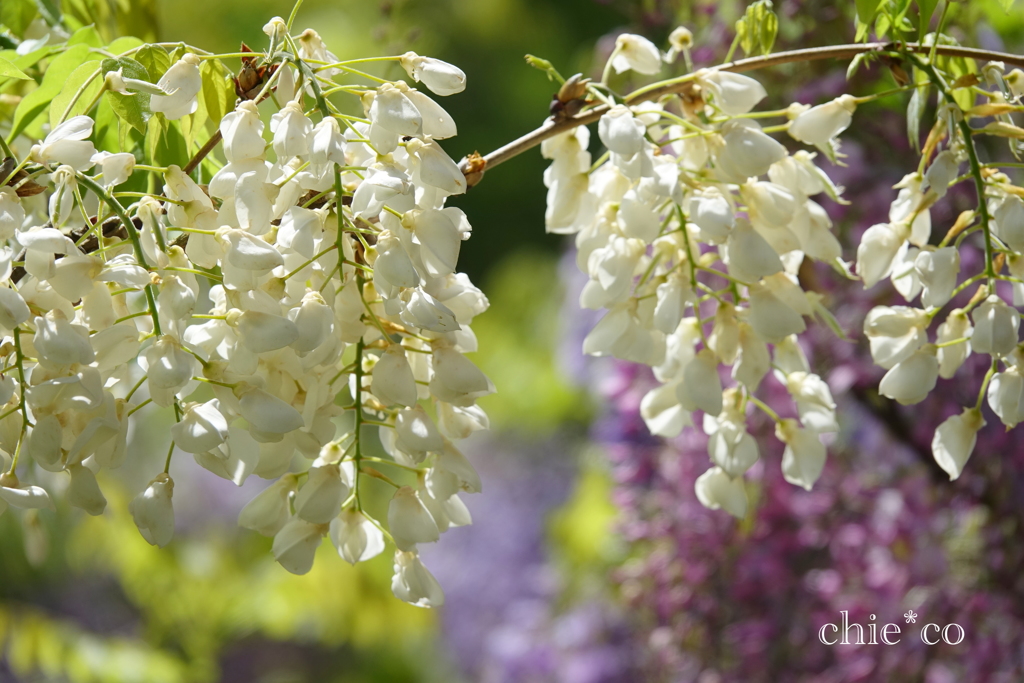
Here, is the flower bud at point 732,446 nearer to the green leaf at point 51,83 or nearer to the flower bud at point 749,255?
the flower bud at point 749,255

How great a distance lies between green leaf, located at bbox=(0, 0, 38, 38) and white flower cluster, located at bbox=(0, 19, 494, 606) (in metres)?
0.17

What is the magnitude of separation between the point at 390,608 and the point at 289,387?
1.23 m

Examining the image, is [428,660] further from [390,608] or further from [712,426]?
[712,426]

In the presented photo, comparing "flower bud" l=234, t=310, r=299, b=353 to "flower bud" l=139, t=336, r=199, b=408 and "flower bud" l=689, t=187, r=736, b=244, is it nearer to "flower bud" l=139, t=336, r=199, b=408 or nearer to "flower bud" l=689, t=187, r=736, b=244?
"flower bud" l=139, t=336, r=199, b=408

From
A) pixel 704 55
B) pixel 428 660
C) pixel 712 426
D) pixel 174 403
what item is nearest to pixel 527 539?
pixel 428 660

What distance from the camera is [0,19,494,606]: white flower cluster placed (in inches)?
8.7

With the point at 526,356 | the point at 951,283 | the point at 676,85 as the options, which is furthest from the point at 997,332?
the point at 526,356

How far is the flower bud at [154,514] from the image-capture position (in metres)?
0.24

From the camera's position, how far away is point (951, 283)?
27cm

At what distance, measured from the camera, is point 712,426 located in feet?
1.10

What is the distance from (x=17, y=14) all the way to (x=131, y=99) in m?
0.17

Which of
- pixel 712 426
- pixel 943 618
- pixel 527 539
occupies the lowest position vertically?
pixel 527 539

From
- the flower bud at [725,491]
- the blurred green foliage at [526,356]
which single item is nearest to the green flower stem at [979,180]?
the flower bud at [725,491]

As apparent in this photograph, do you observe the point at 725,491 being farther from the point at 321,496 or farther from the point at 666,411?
the point at 321,496
